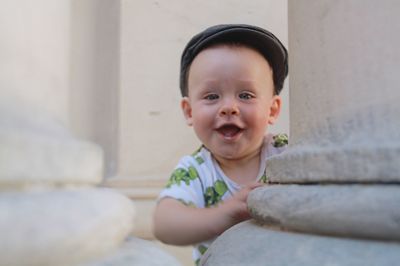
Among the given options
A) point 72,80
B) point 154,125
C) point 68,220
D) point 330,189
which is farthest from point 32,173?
point 154,125

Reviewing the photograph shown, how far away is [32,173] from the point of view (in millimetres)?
583

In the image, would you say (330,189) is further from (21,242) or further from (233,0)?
(233,0)

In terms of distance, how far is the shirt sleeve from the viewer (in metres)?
1.54

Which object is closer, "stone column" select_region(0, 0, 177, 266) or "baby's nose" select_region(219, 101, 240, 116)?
"stone column" select_region(0, 0, 177, 266)

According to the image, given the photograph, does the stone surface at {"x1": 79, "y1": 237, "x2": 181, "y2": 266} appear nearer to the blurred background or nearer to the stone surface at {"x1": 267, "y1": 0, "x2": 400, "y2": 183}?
the stone surface at {"x1": 267, "y1": 0, "x2": 400, "y2": 183}

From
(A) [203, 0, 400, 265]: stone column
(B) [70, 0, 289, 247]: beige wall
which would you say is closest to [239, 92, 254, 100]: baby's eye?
(A) [203, 0, 400, 265]: stone column

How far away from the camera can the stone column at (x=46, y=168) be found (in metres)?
0.56

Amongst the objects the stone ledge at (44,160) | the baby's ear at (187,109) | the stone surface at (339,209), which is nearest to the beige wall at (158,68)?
the baby's ear at (187,109)

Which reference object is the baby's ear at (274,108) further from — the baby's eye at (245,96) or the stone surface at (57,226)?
the stone surface at (57,226)

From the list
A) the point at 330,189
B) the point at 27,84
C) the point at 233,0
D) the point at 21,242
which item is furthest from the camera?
the point at 233,0

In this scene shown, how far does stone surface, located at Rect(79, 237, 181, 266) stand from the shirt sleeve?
77 centimetres

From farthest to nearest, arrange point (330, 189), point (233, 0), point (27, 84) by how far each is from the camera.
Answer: point (233, 0) < point (330, 189) < point (27, 84)

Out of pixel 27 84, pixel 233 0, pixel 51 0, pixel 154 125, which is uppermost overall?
pixel 233 0

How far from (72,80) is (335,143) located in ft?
1.25
